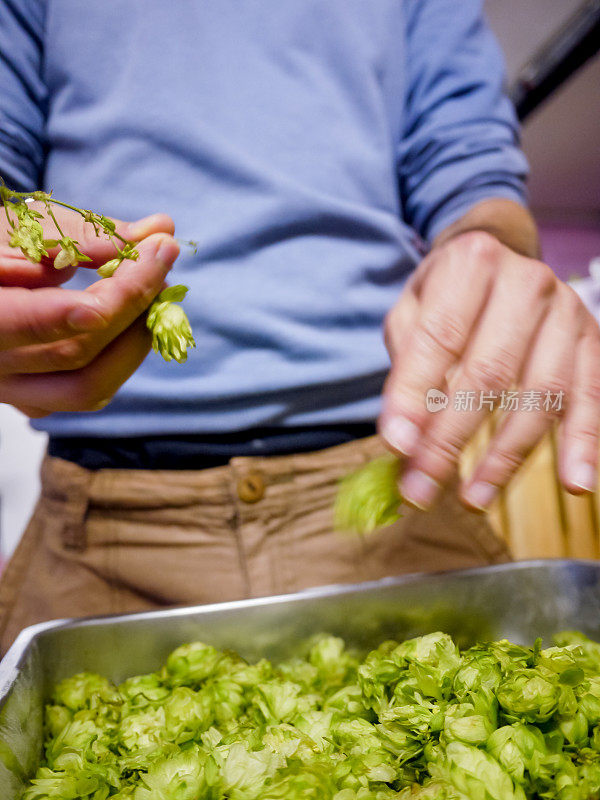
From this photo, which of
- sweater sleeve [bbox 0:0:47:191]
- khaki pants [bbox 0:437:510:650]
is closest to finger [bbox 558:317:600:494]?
khaki pants [bbox 0:437:510:650]

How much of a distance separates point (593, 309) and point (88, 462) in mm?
433

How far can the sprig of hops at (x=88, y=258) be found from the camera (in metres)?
0.26

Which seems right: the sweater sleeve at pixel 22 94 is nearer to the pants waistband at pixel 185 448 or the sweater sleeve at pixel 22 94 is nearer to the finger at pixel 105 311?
the finger at pixel 105 311

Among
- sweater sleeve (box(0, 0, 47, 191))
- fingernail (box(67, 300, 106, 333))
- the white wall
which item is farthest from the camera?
the white wall

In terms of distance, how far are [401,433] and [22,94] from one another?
32 centimetres

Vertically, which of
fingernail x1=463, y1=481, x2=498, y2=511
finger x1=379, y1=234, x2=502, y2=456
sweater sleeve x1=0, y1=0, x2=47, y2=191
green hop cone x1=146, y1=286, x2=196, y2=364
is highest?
sweater sleeve x1=0, y1=0, x2=47, y2=191

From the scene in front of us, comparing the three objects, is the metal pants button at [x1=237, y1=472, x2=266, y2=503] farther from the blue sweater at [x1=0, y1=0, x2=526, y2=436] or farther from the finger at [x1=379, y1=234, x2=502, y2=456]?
the finger at [x1=379, y1=234, x2=502, y2=456]

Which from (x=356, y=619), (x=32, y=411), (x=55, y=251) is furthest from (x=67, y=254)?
(x=356, y=619)

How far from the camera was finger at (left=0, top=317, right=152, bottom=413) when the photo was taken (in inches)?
11.7

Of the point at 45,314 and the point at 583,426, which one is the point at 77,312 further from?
the point at 583,426

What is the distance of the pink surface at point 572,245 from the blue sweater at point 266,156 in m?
0.06

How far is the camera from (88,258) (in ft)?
0.86

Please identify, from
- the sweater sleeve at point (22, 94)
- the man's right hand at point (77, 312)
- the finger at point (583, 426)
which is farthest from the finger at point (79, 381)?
the finger at point (583, 426)

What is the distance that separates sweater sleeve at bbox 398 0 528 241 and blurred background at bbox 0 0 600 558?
2 cm
